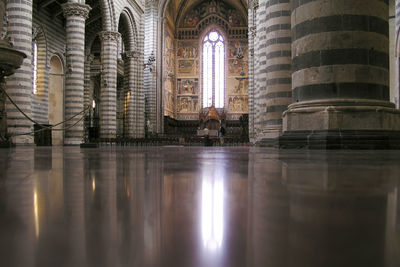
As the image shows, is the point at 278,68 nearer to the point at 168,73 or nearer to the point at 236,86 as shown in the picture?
the point at 168,73

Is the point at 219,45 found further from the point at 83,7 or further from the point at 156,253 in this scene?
the point at 156,253

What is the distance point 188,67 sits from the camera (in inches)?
1468

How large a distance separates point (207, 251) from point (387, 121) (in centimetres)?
564

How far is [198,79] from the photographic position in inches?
1467

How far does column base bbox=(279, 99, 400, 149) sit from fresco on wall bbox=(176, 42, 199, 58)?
32811 millimetres

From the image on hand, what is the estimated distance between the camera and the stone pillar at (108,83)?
19906mm

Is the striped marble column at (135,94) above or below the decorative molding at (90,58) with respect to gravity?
below

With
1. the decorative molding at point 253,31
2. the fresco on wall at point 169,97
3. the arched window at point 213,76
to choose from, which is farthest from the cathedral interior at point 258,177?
the arched window at point 213,76

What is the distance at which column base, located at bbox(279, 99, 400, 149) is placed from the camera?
5102 millimetres

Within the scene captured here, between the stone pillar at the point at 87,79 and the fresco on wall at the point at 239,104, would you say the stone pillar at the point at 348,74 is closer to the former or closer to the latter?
the stone pillar at the point at 87,79

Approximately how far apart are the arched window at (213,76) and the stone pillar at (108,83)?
17900 millimetres

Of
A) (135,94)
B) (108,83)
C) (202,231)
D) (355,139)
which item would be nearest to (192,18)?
(135,94)

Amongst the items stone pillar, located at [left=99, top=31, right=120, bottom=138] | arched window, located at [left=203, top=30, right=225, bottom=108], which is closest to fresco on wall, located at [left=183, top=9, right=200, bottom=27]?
arched window, located at [left=203, top=30, right=225, bottom=108]

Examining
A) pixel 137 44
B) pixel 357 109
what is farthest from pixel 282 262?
pixel 137 44
